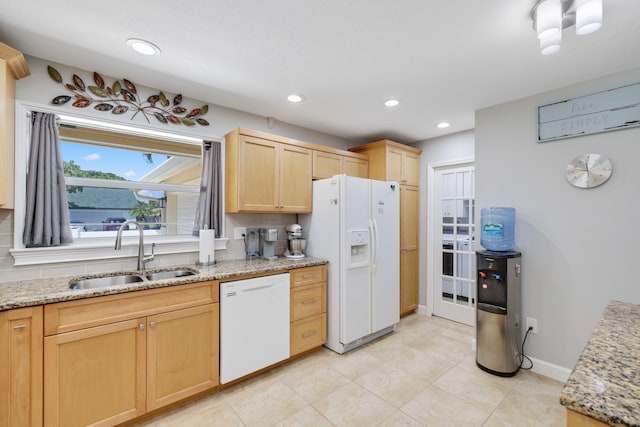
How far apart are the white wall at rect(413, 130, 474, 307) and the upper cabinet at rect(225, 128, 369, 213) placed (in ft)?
5.07

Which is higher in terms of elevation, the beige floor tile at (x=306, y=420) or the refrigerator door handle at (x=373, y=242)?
the refrigerator door handle at (x=373, y=242)

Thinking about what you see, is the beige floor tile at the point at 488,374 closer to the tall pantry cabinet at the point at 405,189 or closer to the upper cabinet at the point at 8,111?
the tall pantry cabinet at the point at 405,189

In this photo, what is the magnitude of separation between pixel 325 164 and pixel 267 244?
1.15m

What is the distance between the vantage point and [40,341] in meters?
1.57

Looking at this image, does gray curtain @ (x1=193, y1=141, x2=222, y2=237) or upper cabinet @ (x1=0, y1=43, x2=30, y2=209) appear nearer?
upper cabinet @ (x1=0, y1=43, x2=30, y2=209)

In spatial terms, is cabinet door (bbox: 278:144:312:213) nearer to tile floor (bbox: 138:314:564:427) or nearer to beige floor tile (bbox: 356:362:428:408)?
tile floor (bbox: 138:314:564:427)

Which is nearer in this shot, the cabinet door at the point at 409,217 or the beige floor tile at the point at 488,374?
the beige floor tile at the point at 488,374

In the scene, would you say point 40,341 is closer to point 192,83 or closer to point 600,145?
point 192,83

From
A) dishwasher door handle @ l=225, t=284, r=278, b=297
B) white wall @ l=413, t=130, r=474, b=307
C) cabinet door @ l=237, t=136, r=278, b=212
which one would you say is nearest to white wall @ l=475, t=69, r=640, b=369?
white wall @ l=413, t=130, r=474, b=307

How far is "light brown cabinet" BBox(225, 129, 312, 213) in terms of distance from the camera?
273 centimetres

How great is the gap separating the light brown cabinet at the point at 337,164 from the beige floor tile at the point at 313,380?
1957 millimetres

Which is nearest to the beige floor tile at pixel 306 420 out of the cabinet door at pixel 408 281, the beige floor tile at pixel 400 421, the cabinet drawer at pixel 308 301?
the beige floor tile at pixel 400 421

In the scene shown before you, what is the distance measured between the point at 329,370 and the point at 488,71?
280 centimetres

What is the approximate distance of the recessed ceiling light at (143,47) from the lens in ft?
6.01
